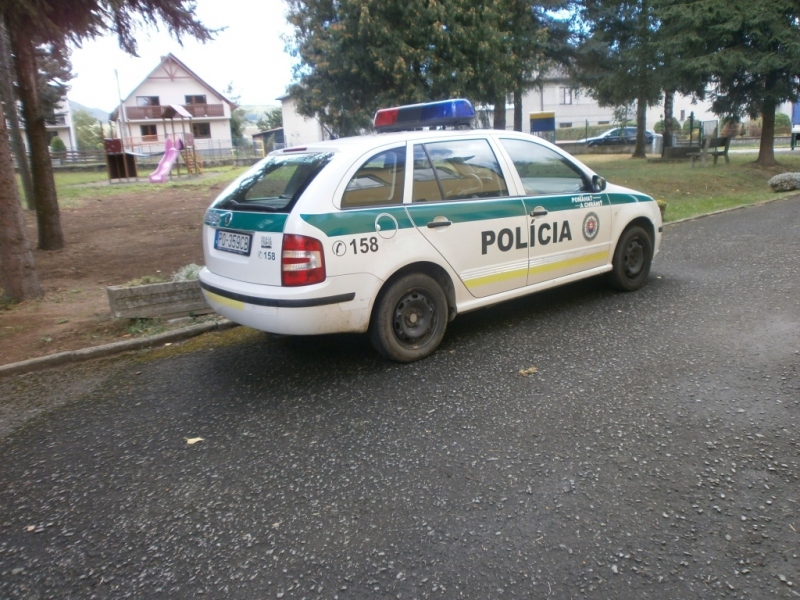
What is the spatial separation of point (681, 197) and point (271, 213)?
13.2m

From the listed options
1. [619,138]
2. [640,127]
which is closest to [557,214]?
[640,127]

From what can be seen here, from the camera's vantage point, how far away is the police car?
14.4ft

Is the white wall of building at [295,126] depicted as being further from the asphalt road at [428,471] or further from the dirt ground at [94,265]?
the asphalt road at [428,471]

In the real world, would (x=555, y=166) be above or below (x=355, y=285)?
above

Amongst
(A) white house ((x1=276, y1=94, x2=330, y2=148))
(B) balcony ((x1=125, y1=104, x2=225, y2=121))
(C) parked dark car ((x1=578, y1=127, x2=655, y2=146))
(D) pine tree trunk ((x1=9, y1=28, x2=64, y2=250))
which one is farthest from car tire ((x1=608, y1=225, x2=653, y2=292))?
(B) balcony ((x1=125, y1=104, x2=225, y2=121))

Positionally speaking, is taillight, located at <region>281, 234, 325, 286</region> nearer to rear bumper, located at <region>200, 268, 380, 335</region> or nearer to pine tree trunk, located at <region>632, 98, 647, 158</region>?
rear bumper, located at <region>200, 268, 380, 335</region>

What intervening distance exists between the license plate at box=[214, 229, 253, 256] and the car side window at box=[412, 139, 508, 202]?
50.9 inches

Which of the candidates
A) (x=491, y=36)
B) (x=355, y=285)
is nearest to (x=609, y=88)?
(x=491, y=36)

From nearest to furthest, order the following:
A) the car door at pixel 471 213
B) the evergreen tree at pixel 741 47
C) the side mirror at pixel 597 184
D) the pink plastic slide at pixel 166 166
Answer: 1. the car door at pixel 471 213
2. the side mirror at pixel 597 184
3. the evergreen tree at pixel 741 47
4. the pink plastic slide at pixel 166 166

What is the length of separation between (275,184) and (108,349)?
2.08 m

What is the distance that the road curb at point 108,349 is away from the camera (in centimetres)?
517

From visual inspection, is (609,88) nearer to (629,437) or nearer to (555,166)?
(555,166)

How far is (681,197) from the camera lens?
1516 cm

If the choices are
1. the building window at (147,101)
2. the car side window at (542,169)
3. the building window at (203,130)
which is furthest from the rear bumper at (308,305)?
the building window at (147,101)
